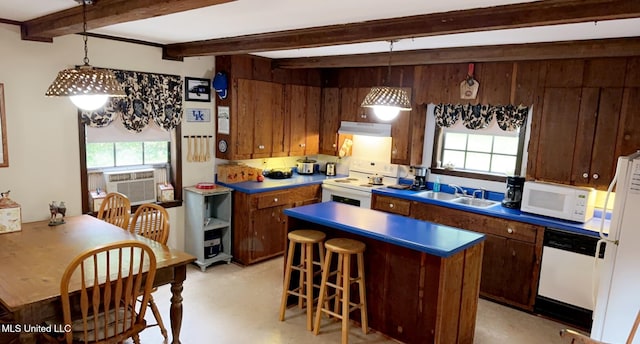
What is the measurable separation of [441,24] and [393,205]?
8.14ft

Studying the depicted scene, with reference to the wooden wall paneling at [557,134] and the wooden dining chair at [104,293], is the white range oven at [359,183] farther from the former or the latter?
the wooden dining chair at [104,293]

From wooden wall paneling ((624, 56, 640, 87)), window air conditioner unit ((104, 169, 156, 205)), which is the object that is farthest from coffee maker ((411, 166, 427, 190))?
window air conditioner unit ((104, 169, 156, 205))

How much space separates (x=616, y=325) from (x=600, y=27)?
77.7 inches

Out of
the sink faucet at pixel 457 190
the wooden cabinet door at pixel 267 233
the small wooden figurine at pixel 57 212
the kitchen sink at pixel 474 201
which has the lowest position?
the wooden cabinet door at pixel 267 233

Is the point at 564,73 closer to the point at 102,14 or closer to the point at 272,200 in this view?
the point at 272,200

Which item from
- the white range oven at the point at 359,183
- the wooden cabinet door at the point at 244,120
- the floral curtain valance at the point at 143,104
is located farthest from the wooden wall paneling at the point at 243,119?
the white range oven at the point at 359,183

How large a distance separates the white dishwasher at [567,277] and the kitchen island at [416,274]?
98 centimetres

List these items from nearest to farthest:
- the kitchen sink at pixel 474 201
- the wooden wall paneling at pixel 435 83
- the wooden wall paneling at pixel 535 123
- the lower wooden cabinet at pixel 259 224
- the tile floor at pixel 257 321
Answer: the tile floor at pixel 257 321 → the wooden wall paneling at pixel 535 123 → the kitchen sink at pixel 474 201 → the wooden wall paneling at pixel 435 83 → the lower wooden cabinet at pixel 259 224

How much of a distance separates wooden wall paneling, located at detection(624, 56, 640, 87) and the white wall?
4.33 meters

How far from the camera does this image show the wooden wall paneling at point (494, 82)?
4.15m

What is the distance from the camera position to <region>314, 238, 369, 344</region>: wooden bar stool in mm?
3129

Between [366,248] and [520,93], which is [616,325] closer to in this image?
[366,248]

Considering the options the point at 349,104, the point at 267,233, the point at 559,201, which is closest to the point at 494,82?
the point at 559,201

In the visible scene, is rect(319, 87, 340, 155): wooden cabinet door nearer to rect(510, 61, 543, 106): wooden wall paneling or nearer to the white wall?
rect(510, 61, 543, 106): wooden wall paneling
